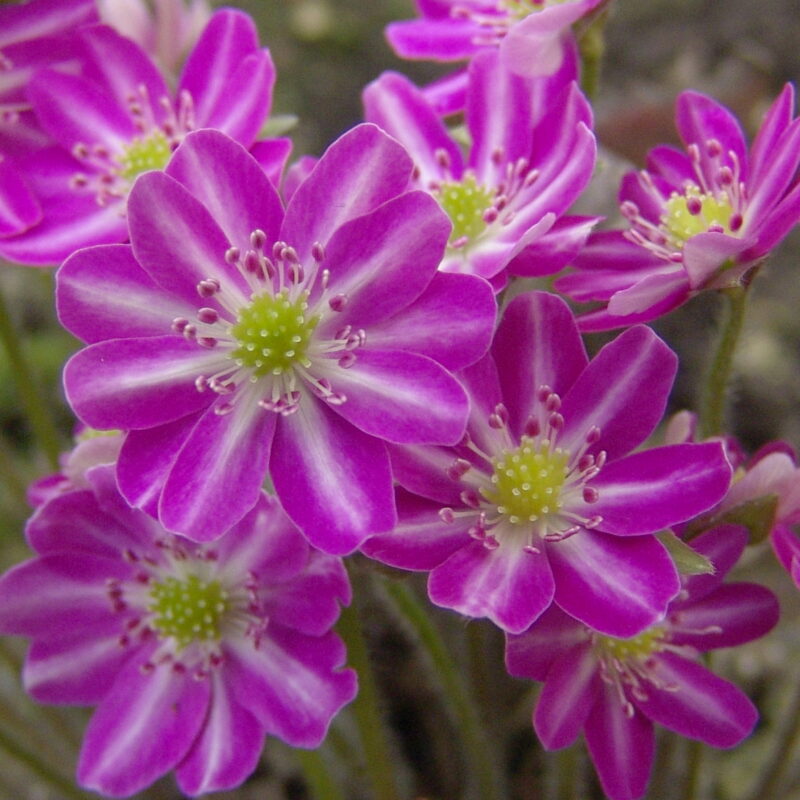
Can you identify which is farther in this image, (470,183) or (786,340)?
(786,340)

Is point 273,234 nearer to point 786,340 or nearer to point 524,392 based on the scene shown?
point 524,392

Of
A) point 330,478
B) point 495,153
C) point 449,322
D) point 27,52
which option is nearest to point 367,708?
point 330,478

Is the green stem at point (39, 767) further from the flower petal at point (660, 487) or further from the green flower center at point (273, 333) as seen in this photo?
the flower petal at point (660, 487)

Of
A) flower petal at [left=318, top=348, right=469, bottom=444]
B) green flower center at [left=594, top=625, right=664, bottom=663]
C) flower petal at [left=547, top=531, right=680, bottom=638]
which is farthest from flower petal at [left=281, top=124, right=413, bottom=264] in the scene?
green flower center at [left=594, top=625, right=664, bottom=663]

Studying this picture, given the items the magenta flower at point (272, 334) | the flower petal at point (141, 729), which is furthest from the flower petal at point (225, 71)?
the flower petal at point (141, 729)

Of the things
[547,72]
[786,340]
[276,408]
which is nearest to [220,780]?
[276,408]
